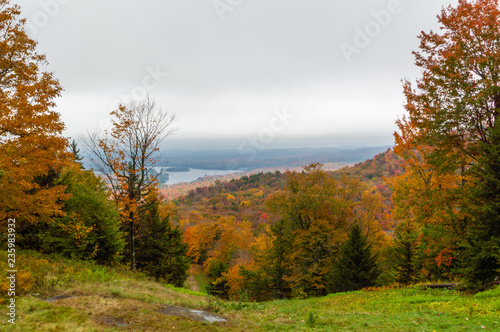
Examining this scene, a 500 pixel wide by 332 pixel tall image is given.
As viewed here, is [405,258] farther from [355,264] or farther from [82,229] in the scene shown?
[82,229]

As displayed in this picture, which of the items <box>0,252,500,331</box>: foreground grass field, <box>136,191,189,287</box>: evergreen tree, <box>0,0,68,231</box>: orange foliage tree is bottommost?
Answer: <box>136,191,189,287</box>: evergreen tree

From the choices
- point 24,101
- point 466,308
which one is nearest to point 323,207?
point 466,308

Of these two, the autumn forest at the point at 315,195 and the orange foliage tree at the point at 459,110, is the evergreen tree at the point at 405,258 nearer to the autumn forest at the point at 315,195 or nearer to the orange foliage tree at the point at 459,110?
the autumn forest at the point at 315,195

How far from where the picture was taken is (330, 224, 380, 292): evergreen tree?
17.6 metres

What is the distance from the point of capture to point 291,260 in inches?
886

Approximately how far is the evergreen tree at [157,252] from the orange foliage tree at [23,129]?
11.5 m

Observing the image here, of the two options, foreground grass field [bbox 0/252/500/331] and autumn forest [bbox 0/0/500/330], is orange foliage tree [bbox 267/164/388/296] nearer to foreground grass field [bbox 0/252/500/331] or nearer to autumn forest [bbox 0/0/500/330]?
autumn forest [bbox 0/0/500/330]

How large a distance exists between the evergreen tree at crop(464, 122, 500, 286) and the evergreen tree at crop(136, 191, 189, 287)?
22401mm

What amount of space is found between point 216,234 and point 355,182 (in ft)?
133

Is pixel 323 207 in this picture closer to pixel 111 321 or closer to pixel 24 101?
pixel 111 321

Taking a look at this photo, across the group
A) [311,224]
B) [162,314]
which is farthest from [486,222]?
[311,224]

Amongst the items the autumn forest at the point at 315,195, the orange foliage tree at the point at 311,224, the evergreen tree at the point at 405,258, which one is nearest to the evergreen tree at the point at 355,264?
the autumn forest at the point at 315,195

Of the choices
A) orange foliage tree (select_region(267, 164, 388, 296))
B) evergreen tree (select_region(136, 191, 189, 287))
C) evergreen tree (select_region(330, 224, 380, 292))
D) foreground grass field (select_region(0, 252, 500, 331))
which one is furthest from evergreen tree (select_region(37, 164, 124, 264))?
evergreen tree (select_region(330, 224, 380, 292))

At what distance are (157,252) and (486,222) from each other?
24.3 meters
